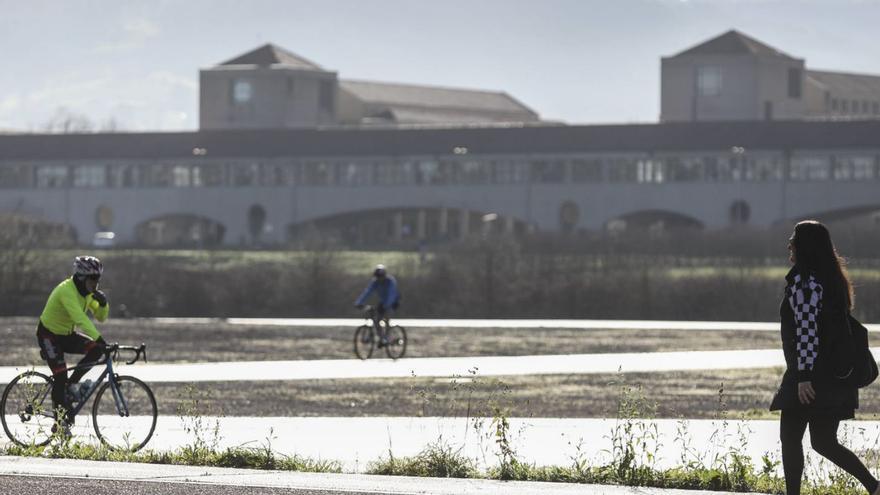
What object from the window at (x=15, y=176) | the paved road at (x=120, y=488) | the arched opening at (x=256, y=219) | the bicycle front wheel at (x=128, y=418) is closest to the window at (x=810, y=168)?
the arched opening at (x=256, y=219)

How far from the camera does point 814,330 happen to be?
10992 mm

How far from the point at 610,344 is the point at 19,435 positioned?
22405 mm

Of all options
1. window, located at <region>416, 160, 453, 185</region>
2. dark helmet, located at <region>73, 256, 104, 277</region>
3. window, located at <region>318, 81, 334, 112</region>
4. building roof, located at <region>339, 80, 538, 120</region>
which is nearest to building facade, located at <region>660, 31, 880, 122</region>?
window, located at <region>416, 160, 453, 185</region>

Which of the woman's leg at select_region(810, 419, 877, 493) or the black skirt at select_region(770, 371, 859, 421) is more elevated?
the black skirt at select_region(770, 371, 859, 421)

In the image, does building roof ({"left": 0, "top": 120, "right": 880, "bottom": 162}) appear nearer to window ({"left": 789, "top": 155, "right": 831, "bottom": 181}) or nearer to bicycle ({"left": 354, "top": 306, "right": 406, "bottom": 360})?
window ({"left": 789, "top": 155, "right": 831, "bottom": 181})

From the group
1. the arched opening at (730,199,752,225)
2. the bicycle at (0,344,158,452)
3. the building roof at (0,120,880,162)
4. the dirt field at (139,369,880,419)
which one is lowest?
the dirt field at (139,369,880,419)

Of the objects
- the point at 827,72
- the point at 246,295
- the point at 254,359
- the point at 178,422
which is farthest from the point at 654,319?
the point at 827,72

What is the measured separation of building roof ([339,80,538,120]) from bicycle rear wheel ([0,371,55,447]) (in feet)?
416

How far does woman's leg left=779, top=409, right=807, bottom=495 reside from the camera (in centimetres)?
1114

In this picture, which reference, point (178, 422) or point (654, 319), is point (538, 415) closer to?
point (178, 422)

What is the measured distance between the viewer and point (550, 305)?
55.3 m

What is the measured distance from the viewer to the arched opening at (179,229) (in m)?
109

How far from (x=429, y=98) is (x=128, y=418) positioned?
468 ft

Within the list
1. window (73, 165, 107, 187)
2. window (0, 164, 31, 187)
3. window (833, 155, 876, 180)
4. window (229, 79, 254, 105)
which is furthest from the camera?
window (229, 79, 254, 105)
